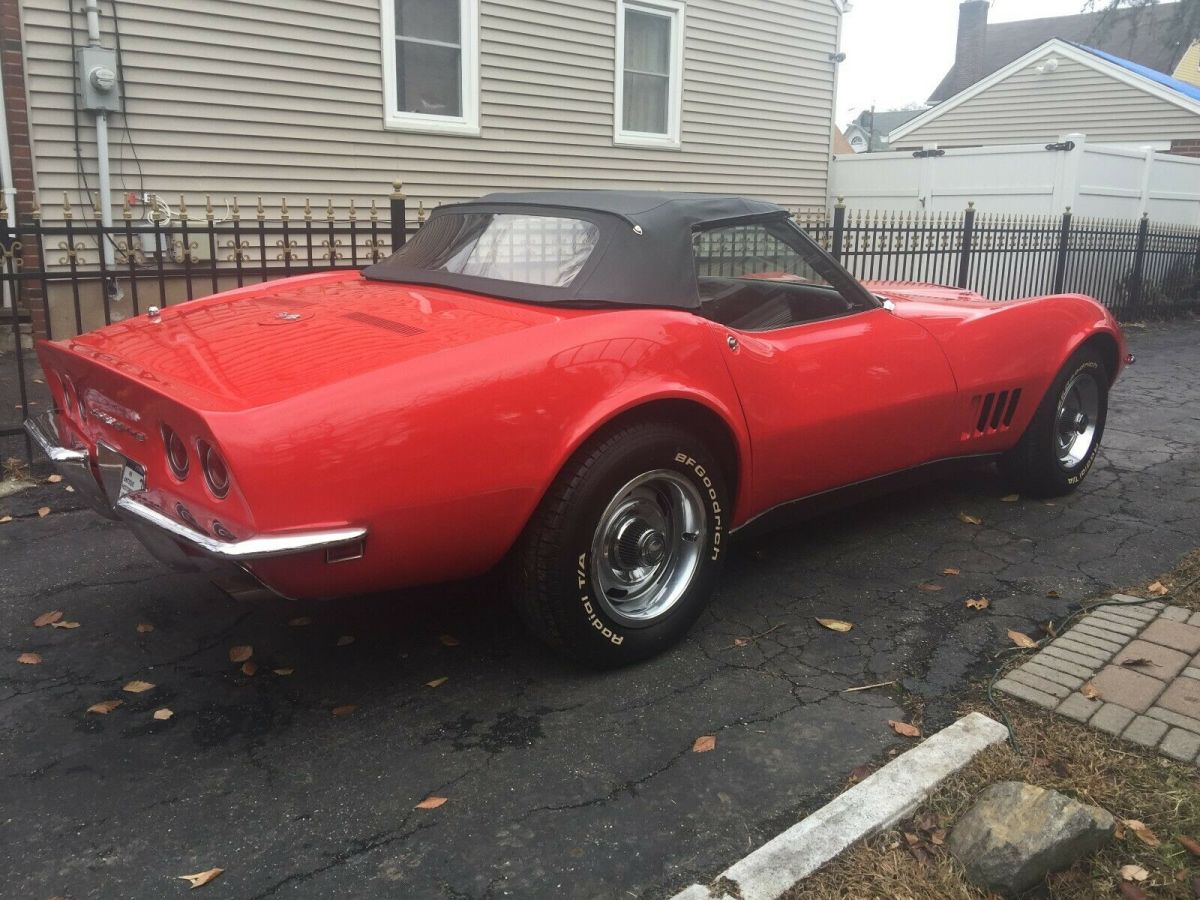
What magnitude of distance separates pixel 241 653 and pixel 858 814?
198 centimetres

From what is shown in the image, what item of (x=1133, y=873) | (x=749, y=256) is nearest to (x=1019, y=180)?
(x=749, y=256)

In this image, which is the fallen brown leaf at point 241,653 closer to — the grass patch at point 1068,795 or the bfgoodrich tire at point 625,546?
the bfgoodrich tire at point 625,546

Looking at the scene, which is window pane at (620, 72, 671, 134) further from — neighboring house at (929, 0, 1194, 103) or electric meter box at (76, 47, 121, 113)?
neighboring house at (929, 0, 1194, 103)

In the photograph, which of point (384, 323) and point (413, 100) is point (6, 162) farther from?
point (384, 323)

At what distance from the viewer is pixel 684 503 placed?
314 centimetres

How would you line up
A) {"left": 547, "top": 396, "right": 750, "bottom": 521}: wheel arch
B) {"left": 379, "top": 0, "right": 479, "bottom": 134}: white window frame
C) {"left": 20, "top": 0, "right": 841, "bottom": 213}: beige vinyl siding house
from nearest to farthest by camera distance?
1. {"left": 547, "top": 396, "right": 750, "bottom": 521}: wheel arch
2. {"left": 20, "top": 0, "right": 841, "bottom": 213}: beige vinyl siding house
3. {"left": 379, "top": 0, "right": 479, "bottom": 134}: white window frame

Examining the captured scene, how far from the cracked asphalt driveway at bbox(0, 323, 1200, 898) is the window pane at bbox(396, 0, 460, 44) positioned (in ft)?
22.2

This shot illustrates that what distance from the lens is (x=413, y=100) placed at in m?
9.65

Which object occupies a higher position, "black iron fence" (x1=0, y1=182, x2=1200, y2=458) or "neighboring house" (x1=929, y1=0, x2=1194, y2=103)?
"neighboring house" (x1=929, y1=0, x2=1194, y2=103)

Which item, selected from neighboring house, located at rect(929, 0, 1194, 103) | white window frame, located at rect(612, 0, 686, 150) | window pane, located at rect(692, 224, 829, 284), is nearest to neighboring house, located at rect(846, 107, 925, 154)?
neighboring house, located at rect(929, 0, 1194, 103)

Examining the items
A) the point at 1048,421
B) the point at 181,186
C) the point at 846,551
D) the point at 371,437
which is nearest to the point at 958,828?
the point at 371,437

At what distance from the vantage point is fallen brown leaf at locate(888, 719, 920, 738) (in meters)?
2.72

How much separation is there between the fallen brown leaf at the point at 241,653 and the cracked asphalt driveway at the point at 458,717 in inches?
1.5

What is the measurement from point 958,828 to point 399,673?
167cm
